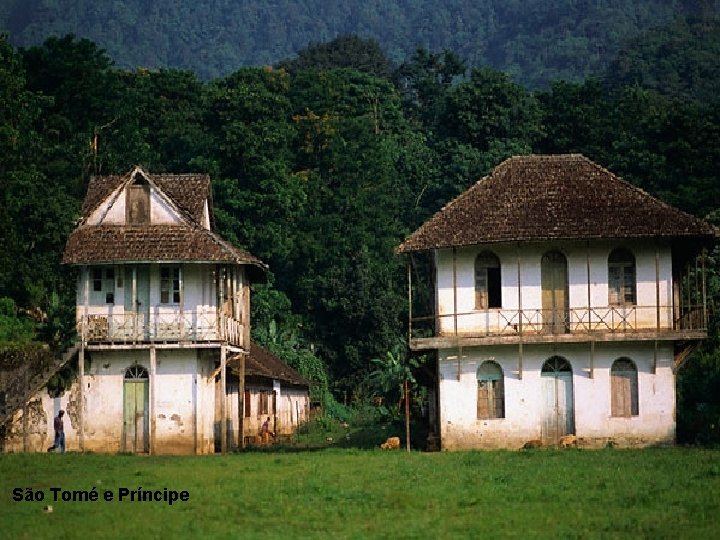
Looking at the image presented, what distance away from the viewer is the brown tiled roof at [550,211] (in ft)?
144

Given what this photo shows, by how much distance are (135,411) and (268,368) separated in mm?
9017

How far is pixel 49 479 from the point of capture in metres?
35.8

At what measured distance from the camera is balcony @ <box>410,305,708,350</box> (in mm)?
43938

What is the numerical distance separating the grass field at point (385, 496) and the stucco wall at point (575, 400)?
111 inches

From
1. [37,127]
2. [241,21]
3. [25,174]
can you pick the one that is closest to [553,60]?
[241,21]

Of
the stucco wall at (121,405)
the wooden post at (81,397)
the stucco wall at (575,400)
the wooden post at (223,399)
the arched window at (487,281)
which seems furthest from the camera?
the stucco wall at (121,405)

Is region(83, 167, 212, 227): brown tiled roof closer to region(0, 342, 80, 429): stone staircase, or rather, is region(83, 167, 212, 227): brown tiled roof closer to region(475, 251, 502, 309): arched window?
region(0, 342, 80, 429): stone staircase

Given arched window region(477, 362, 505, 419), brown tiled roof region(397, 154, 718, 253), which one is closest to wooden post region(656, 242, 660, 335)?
brown tiled roof region(397, 154, 718, 253)

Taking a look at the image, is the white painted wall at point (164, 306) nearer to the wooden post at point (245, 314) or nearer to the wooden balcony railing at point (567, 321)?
the wooden post at point (245, 314)

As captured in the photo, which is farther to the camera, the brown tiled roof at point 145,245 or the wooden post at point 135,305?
the wooden post at point 135,305

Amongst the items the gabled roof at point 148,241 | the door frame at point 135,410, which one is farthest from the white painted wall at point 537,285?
the door frame at point 135,410

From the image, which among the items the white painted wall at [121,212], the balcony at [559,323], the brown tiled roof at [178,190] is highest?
the brown tiled roof at [178,190]

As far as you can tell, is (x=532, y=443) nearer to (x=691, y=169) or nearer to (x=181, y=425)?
(x=181, y=425)

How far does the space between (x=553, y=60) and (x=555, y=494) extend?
12190 centimetres
